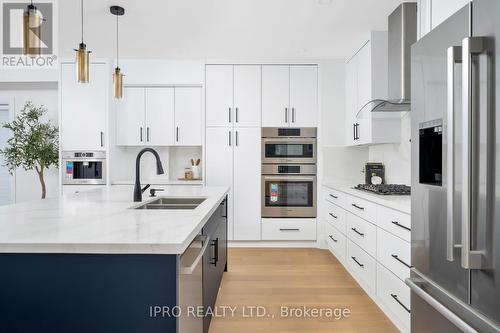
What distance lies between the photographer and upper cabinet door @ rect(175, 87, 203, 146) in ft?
15.6

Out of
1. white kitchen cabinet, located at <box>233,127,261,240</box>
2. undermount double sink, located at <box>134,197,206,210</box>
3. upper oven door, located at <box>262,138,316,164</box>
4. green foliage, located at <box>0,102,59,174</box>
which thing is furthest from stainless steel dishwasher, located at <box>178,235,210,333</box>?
green foliage, located at <box>0,102,59,174</box>

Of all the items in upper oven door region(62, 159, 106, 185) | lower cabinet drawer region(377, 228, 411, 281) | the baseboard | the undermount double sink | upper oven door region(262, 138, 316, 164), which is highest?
upper oven door region(262, 138, 316, 164)

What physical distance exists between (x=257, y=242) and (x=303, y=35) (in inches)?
106

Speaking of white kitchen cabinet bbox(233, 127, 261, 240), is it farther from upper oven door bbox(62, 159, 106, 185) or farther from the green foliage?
the green foliage

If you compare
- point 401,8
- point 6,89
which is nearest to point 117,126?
point 6,89

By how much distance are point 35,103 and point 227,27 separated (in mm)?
3803

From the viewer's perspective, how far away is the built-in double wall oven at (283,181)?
15.2 ft

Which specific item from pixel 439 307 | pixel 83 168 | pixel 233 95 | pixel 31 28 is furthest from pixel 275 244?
pixel 31 28

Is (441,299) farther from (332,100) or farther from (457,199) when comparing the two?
(332,100)

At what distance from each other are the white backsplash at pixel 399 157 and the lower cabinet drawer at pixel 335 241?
0.86m

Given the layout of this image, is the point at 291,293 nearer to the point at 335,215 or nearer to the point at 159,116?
the point at 335,215

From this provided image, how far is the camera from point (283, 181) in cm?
464

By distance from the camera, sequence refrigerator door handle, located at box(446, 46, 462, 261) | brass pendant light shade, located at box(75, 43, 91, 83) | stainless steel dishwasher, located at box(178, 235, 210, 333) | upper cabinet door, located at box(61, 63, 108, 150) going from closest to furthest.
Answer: refrigerator door handle, located at box(446, 46, 462, 261), stainless steel dishwasher, located at box(178, 235, 210, 333), brass pendant light shade, located at box(75, 43, 91, 83), upper cabinet door, located at box(61, 63, 108, 150)

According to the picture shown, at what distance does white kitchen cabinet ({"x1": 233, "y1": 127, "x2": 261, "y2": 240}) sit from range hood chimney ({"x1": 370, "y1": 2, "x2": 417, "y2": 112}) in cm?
185
